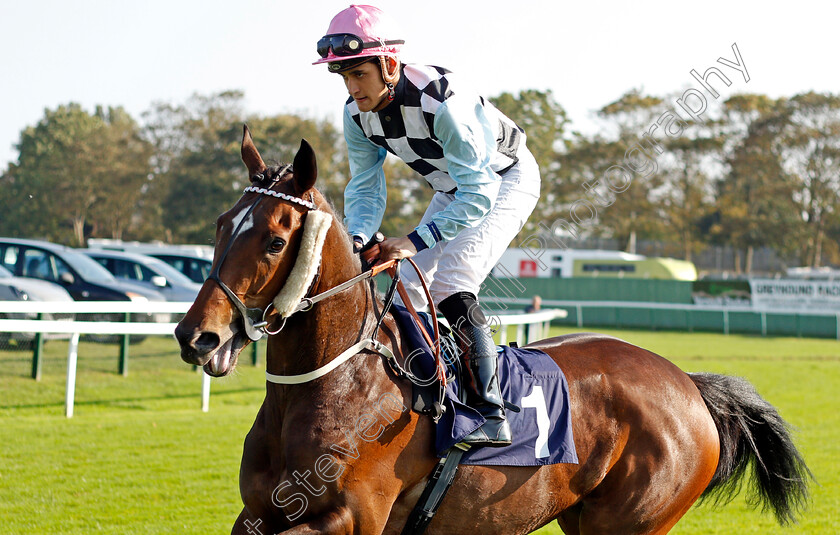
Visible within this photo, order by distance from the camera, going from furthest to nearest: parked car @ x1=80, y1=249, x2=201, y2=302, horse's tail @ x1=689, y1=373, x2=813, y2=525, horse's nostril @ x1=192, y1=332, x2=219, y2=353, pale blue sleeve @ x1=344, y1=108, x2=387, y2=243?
parked car @ x1=80, y1=249, x2=201, y2=302, horse's tail @ x1=689, y1=373, x2=813, y2=525, pale blue sleeve @ x1=344, y1=108, x2=387, y2=243, horse's nostril @ x1=192, y1=332, x2=219, y2=353

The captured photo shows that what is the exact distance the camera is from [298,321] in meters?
2.60

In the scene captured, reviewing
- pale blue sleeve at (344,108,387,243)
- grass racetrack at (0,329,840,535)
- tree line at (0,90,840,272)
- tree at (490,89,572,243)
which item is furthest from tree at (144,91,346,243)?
pale blue sleeve at (344,108,387,243)

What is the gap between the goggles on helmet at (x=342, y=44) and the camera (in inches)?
108

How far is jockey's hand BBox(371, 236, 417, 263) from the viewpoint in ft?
9.14

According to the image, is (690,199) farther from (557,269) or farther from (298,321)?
(298,321)

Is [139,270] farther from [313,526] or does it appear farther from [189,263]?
[313,526]

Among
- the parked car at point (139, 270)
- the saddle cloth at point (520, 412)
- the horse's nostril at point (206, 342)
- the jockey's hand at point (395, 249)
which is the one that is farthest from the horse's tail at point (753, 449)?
the parked car at point (139, 270)

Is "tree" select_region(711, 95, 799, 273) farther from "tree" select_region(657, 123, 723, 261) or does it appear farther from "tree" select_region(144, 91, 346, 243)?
"tree" select_region(144, 91, 346, 243)

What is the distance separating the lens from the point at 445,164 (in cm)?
314

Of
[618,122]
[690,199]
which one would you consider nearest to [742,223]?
[690,199]

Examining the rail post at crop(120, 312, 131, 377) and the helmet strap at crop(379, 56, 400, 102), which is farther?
the rail post at crop(120, 312, 131, 377)

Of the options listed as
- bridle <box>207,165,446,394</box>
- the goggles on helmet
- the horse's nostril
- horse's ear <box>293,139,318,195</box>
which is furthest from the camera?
the goggles on helmet

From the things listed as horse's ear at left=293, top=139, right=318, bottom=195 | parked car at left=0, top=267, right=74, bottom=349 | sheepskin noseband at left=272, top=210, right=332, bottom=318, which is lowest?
parked car at left=0, top=267, right=74, bottom=349

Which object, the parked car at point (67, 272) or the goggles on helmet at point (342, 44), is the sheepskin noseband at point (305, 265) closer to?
the goggles on helmet at point (342, 44)
